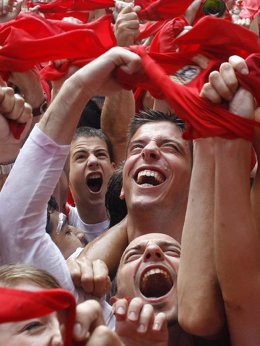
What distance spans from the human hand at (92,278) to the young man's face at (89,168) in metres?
1.67

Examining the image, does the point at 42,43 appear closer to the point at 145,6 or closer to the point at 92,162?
the point at 92,162

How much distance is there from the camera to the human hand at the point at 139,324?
2.32m

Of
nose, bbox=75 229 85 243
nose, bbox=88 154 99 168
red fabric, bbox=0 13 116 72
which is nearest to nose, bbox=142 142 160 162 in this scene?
red fabric, bbox=0 13 116 72

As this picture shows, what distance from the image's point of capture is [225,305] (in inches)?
91.4

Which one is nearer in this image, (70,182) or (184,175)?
(184,175)

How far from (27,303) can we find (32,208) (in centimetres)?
84

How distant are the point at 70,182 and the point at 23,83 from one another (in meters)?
0.98

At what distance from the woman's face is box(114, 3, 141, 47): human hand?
89.1 inches

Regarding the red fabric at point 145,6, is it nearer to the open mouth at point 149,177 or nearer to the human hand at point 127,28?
the human hand at point 127,28

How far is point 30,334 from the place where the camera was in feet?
6.16

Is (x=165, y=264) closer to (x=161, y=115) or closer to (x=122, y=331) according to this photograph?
(x=122, y=331)

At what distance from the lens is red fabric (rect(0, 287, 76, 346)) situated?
1802mm

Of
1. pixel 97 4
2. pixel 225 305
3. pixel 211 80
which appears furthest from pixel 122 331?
pixel 97 4

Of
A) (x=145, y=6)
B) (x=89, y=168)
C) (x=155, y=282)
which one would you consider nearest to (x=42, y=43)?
(x=155, y=282)
